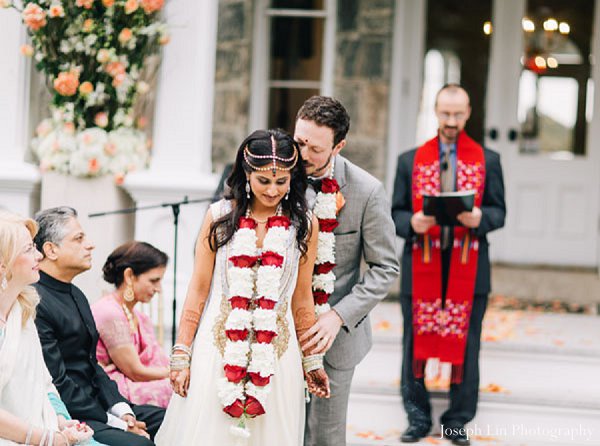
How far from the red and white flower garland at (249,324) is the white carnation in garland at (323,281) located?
30cm

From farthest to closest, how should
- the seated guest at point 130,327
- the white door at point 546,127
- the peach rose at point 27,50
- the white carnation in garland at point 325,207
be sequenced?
1. the white door at point 546,127
2. the peach rose at point 27,50
3. the seated guest at point 130,327
4. the white carnation in garland at point 325,207

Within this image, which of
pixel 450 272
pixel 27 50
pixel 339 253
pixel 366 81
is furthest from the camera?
pixel 366 81

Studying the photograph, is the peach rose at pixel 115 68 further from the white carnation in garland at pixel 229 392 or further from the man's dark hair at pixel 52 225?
the white carnation in garland at pixel 229 392

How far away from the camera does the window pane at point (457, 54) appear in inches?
342

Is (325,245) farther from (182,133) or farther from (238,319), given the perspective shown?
(182,133)

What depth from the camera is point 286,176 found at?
11.5 ft

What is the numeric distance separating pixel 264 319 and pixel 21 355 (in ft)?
2.61

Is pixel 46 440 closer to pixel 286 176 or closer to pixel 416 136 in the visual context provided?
pixel 286 176

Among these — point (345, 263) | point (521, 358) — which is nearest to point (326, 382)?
point (345, 263)

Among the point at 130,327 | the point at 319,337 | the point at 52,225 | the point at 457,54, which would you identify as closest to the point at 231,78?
the point at 457,54

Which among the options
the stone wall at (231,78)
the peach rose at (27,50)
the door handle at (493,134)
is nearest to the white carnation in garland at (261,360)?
the peach rose at (27,50)

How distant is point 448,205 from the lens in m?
5.02

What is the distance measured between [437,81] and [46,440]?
5.96m

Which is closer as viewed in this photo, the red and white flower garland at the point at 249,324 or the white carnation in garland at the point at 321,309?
the red and white flower garland at the point at 249,324
